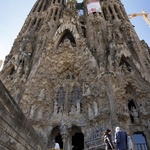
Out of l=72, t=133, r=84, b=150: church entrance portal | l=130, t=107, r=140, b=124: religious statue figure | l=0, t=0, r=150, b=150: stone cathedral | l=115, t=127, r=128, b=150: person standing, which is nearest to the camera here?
l=115, t=127, r=128, b=150: person standing

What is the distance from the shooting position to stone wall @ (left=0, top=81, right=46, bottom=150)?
298cm

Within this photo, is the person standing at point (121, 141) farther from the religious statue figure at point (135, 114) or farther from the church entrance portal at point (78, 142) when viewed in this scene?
the church entrance portal at point (78, 142)

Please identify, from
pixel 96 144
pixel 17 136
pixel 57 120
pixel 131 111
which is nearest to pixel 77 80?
pixel 57 120

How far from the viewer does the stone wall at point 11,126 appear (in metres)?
2.98

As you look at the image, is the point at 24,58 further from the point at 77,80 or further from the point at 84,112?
the point at 84,112

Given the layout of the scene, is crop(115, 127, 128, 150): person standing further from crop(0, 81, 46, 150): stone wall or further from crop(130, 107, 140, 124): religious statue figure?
crop(130, 107, 140, 124): religious statue figure

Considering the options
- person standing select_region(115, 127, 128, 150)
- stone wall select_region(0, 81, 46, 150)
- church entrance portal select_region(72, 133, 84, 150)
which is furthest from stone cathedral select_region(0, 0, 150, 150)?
stone wall select_region(0, 81, 46, 150)

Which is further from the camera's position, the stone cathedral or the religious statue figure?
the religious statue figure

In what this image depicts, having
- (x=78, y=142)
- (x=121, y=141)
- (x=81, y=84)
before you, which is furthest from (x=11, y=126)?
(x=78, y=142)

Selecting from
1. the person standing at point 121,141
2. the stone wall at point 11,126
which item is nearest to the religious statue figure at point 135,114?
the person standing at point 121,141

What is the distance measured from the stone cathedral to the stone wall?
20.5 ft

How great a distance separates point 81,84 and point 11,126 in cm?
1059

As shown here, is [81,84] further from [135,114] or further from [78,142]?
[135,114]

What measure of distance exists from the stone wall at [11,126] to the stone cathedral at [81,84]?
20.5 ft
